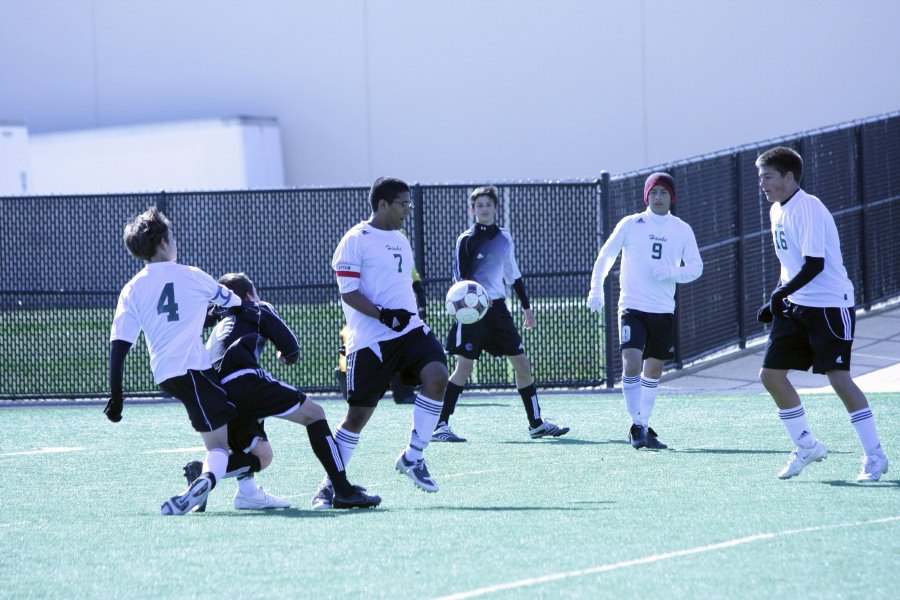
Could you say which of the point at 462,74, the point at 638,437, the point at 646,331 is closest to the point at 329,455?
the point at 638,437

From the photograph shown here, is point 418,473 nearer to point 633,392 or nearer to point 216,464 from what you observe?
point 216,464

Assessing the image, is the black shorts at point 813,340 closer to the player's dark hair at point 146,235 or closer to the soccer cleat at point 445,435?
the soccer cleat at point 445,435

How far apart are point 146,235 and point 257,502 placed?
1620mm

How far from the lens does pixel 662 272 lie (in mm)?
10023

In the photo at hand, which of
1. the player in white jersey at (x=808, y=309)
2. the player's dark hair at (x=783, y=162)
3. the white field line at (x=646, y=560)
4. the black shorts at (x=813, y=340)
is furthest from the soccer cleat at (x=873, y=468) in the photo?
the player's dark hair at (x=783, y=162)

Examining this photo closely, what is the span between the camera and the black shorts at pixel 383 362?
7.83 metres

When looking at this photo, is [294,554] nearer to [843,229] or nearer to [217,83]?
[843,229]

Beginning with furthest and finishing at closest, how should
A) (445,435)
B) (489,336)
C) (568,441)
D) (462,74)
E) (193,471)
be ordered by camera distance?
(462,74), (489,336), (445,435), (568,441), (193,471)

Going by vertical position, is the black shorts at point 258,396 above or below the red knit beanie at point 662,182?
below

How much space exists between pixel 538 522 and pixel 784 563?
4.97 ft

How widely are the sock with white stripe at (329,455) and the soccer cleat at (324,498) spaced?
4.7 inches

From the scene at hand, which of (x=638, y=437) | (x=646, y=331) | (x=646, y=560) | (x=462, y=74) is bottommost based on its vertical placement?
(x=638, y=437)

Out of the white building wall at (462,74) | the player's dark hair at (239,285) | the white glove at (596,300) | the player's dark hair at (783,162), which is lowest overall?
the white glove at (596,300)

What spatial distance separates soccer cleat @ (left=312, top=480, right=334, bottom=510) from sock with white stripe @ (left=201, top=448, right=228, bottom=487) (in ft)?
1.78
